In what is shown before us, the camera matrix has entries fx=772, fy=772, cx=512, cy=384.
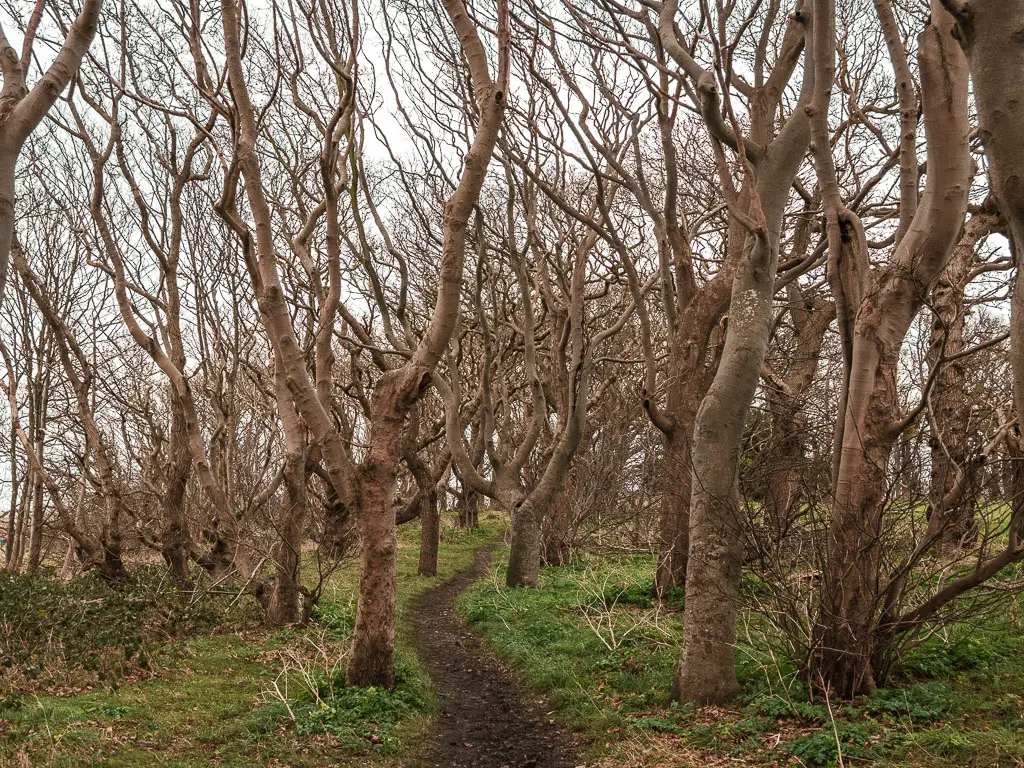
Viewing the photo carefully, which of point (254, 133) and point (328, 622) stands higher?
point (254, 133)

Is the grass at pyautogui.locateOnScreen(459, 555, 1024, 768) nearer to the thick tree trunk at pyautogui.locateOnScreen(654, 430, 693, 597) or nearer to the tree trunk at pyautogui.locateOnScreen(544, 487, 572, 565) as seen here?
the thick tree trunk at pyautogui.locateOnScreen(654, 430, 693, 597)

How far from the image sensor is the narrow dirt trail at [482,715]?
20.3ft

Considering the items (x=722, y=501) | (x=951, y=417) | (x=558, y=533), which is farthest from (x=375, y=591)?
(x=558, y=533)

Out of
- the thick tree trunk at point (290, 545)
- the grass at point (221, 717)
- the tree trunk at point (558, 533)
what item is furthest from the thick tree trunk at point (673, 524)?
the tree trunk at point (558, 533)

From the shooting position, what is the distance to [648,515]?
16.8m

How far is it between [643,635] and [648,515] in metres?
8.38

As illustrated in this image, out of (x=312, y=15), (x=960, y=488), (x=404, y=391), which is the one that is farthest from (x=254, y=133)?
(x=960, y=488)

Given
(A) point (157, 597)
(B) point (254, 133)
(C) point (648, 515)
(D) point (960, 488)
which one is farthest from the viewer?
(C) point (648, 515)

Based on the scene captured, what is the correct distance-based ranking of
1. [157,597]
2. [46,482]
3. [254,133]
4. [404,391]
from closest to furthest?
1. [404,391]
2. [254,133]
3. [157,597]
4. [46,482]

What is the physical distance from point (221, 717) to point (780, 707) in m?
4.64

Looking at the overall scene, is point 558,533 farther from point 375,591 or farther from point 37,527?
point 37,527

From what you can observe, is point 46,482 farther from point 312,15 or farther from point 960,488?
point 960,488

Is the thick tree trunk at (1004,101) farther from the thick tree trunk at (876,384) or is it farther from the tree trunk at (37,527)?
the tree trunk at (37,527)

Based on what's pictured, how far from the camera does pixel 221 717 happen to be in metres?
6.69
